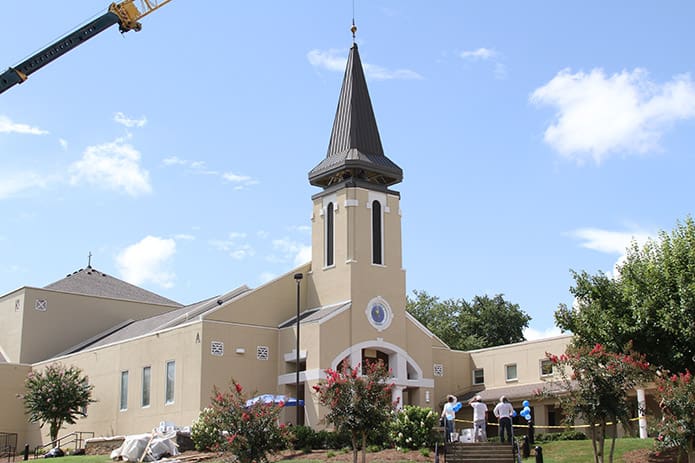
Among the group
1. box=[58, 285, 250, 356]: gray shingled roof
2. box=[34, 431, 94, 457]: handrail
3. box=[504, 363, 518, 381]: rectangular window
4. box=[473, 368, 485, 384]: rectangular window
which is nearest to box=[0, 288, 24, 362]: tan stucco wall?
box=[58, 285, 250, 356]: gray shingled roof

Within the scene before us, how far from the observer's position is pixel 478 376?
1987 inches

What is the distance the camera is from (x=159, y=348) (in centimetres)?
4647

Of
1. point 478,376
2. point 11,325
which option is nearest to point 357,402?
point 478,376

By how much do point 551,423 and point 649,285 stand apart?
15220mm

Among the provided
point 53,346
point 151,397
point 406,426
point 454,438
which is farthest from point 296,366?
point 53,346

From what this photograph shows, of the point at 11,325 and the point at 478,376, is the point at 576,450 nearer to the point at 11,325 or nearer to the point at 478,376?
the point at 478,376

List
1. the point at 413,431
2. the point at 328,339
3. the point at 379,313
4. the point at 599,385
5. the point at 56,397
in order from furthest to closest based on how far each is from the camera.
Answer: the point at 56,397
the point at 379,313
the point at 328,339
the point at 413,431
the point at 599,385

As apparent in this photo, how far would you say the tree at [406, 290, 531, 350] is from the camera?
7425 cm

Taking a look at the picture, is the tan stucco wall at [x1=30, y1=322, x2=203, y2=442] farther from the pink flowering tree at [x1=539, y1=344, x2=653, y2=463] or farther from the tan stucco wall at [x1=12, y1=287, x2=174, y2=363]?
the pink flowering tree at [x1=539, y1=344, x2=653, y2=463]

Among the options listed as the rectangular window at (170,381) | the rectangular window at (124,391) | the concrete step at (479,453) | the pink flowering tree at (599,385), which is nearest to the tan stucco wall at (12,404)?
the rectangular window at (124,391)

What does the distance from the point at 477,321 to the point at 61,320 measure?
32.9 metres

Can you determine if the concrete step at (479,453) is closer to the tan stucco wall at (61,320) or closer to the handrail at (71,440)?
the handrail at (71,440)

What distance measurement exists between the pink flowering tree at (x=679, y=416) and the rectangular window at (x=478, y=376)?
24.1m

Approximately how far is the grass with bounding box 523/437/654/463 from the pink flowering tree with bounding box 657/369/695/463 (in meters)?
3.86
